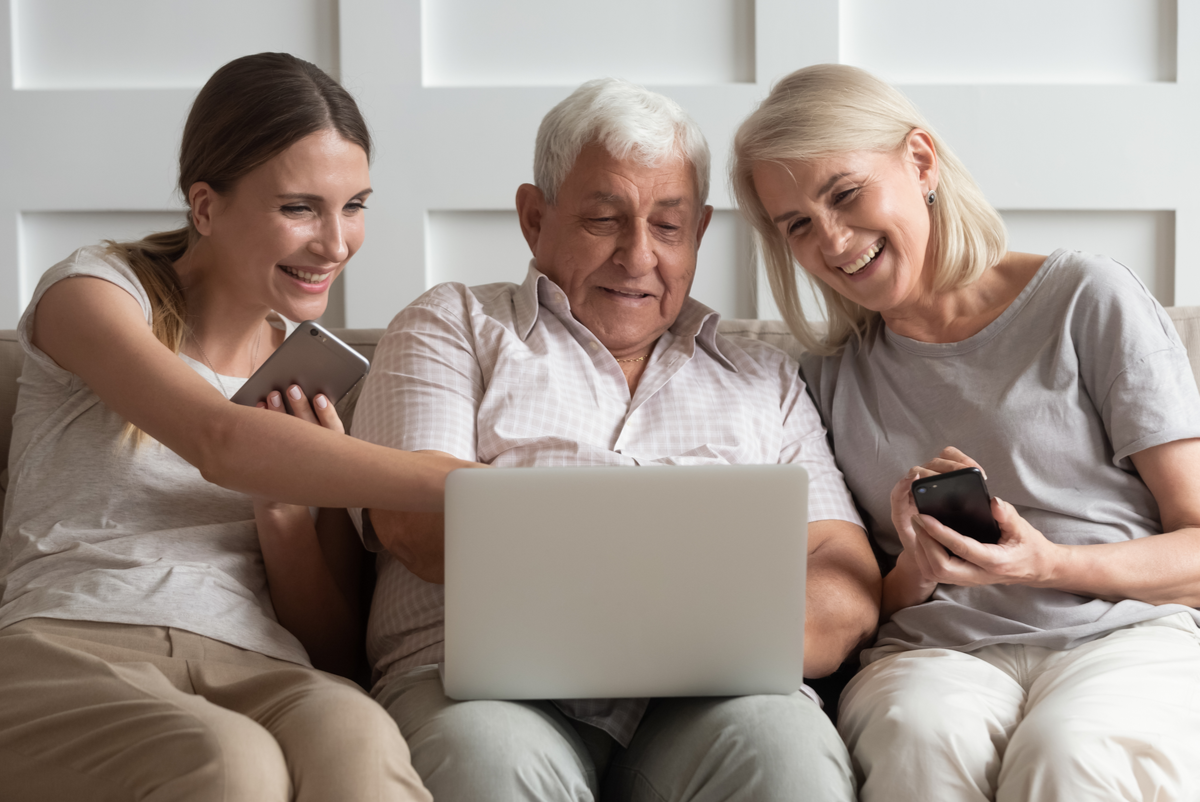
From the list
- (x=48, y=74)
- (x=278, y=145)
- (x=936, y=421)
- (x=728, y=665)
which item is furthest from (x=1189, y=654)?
(x=48, y=74)

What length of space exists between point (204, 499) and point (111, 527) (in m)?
0.12

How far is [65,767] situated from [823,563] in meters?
0.95

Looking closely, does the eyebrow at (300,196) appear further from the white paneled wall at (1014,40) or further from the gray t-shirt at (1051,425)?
the white paneled wall at (1014,40)

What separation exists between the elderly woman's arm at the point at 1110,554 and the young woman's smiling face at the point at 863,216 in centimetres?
42

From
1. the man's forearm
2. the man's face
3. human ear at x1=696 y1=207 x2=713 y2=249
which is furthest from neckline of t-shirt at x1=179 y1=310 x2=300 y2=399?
human ear at x1=696 y1=207 x2=713 y2=249

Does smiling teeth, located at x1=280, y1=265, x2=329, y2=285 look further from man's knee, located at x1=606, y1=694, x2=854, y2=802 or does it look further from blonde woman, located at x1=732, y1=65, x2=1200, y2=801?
man's knee, located at x1=606, y1=694, x2=854, y2=802

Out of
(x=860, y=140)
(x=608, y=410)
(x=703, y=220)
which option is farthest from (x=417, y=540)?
(x=860, y=140)

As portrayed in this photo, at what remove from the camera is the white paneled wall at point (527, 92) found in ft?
6.43

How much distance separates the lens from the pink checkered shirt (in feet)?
4.46

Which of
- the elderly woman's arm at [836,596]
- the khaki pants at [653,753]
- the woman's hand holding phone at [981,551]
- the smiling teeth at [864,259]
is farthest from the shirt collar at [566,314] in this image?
Result: the khaki pants at [653,753]

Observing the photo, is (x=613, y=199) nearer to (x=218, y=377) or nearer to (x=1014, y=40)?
(x=218, y=377)

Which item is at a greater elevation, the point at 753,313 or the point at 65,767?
the point at 753,313

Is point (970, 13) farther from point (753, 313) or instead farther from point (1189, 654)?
point (1189, 654)

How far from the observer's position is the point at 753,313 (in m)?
2.04
